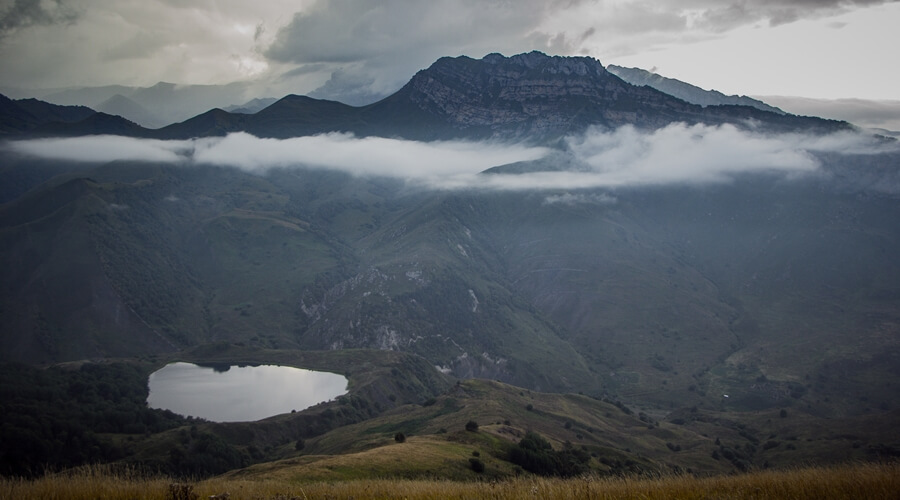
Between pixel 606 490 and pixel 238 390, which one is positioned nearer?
pixel 606 490

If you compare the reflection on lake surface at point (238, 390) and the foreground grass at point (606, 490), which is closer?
the foreground grass at point (606, 490)

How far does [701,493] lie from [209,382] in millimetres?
159035

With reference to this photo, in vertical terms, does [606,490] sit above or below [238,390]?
above

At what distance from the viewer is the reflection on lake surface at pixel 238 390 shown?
129875 mm

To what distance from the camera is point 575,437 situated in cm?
10344

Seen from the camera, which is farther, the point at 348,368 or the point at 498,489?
the point at 348,368

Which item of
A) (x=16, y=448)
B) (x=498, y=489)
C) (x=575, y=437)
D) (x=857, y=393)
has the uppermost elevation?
(x=498, y=489)

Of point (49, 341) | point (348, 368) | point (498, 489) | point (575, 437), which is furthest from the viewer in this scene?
point (49, 341)

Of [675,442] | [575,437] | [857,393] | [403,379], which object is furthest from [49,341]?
[857,393]

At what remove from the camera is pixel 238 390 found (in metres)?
146

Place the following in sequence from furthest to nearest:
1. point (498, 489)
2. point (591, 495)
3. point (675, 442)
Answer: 1. point (675, 442)
2. point (498, 489)
3. point (591, 495)

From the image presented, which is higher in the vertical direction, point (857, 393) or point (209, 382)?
point (209, 382)

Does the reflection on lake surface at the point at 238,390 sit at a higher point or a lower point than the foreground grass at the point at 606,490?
lower

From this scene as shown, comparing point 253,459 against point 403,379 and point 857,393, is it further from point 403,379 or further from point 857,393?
point 857,393
